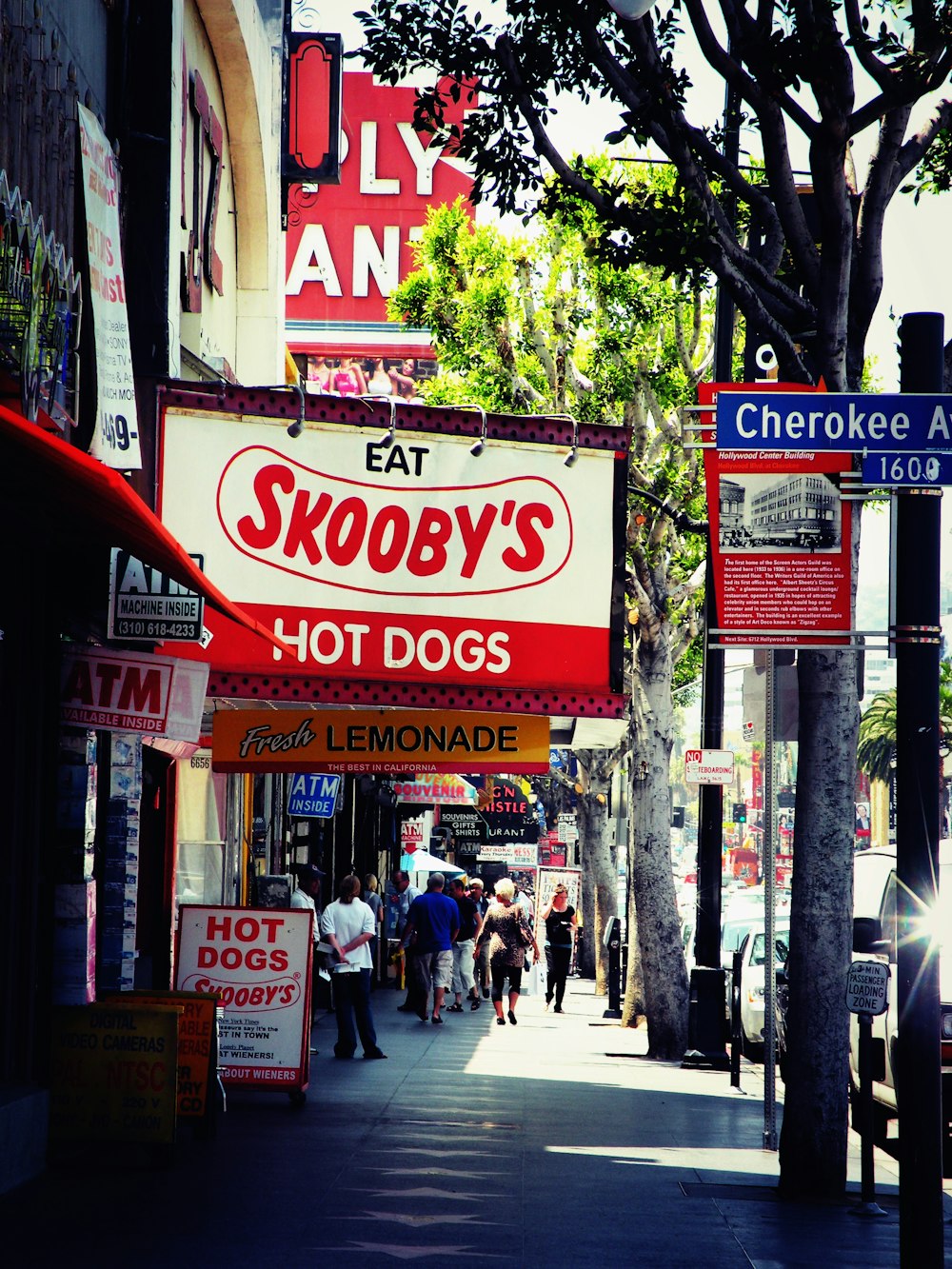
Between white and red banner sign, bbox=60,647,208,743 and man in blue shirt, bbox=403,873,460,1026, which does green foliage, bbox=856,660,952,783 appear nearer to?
man in blue shirt, bbox=403,873,460,1026

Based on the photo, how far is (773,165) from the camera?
1028cm

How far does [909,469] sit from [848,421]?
1.04 feet

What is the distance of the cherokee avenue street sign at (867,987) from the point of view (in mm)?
9438

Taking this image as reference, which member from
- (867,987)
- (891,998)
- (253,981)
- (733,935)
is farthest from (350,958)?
(733,935)

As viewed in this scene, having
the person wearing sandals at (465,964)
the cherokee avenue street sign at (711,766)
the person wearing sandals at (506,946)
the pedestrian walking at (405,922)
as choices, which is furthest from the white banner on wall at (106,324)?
the person wearing sandals at (465,964)

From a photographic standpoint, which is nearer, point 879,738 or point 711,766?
point 711,766

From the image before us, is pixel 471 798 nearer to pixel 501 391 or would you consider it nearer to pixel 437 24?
pixel 501 391

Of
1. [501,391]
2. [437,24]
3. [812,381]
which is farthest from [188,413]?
[501,391]

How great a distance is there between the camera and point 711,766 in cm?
1883

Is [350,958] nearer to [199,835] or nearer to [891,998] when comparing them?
[199,835]

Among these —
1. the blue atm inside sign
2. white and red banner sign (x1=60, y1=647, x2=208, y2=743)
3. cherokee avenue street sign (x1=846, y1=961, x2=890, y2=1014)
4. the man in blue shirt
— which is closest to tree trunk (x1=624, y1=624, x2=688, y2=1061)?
the man in blue shirt

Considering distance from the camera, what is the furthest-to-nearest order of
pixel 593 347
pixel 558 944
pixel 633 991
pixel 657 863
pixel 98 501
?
pixel 558 944
pixel 633 991
pixel 593 347
pixel 657 863
pixel 98 501

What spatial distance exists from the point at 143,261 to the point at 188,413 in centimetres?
183

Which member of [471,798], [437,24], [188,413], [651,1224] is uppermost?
[437,24]
